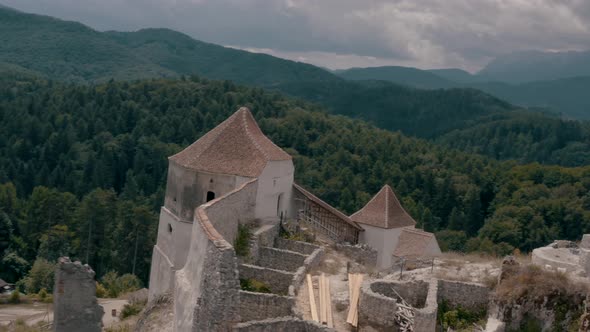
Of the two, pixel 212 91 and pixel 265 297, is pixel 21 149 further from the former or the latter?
pixel 265 297

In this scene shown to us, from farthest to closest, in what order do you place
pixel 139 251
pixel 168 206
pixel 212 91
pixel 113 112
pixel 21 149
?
pixel 212 91 < pixel 113 112 < pixel 21 149 < pixel 139 251 < pixel 168 206

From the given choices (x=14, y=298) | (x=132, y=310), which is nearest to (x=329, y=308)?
(x=132, y=310)

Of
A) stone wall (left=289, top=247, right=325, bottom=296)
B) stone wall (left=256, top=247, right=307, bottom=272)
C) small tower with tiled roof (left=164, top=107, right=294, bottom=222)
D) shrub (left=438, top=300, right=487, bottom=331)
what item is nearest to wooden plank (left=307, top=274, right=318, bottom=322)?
stone wall (left=289, top=247, right=325, bottom=296)

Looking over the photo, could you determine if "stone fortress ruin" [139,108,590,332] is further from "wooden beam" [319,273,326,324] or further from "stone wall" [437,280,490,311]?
"wooden beam" [319,273,326,324]

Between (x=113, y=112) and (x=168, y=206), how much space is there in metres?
99.8

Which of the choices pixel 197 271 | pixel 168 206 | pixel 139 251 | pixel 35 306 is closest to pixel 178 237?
pixel 168 206

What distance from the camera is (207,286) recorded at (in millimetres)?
13977

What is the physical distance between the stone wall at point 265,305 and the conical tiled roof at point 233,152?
7.29m

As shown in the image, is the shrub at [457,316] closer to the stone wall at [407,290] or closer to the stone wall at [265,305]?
the stone wall at [407,290]

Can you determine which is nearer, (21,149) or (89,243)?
(89,243)

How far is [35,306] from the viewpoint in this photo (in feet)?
137

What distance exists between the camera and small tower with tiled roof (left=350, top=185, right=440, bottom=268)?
2902 cm

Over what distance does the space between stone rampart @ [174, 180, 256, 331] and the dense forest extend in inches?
1859

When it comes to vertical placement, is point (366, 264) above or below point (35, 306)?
above
